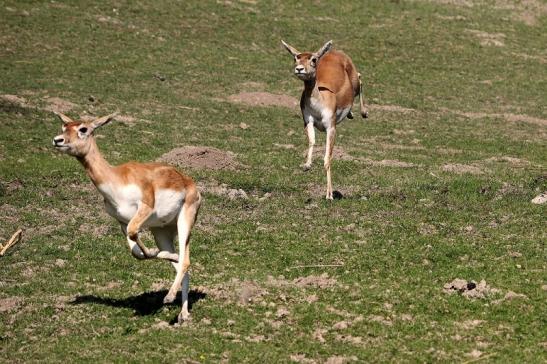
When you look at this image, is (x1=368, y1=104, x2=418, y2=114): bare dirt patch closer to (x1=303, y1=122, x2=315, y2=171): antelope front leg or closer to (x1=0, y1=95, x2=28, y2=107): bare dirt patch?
(x1=303, y1=122, x2=315, y2=171): antelope front leg

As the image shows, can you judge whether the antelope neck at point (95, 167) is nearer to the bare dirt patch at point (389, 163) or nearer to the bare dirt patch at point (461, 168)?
the bare dirt patch at point (389, 163)

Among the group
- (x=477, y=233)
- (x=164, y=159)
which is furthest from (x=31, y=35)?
(x=477, y=233)

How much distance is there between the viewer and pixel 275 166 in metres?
17.2

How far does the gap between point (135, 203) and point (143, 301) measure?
133cm

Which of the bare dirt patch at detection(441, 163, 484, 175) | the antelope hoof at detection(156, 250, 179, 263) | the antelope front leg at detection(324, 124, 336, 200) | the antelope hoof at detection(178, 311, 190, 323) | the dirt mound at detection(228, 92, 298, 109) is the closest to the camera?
the antelope hoof at detection(178, 311, 190, 323)

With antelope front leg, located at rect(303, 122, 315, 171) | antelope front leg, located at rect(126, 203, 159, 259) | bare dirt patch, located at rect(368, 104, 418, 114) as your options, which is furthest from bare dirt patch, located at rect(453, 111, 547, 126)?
antelope front leg, located at rect(126, 203, 159, 259)

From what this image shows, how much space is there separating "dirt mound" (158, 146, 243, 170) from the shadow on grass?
6081mm

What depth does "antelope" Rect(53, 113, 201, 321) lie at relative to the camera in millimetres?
9641

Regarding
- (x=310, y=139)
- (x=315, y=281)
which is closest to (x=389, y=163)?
(x=310, y=139)

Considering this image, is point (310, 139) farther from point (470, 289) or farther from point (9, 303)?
point (9, 303)

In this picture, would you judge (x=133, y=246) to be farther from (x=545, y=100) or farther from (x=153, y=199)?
(x=545, y=100)

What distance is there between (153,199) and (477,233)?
487cm

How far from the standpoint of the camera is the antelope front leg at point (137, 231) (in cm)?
956

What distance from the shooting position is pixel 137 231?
9594 millimetres
